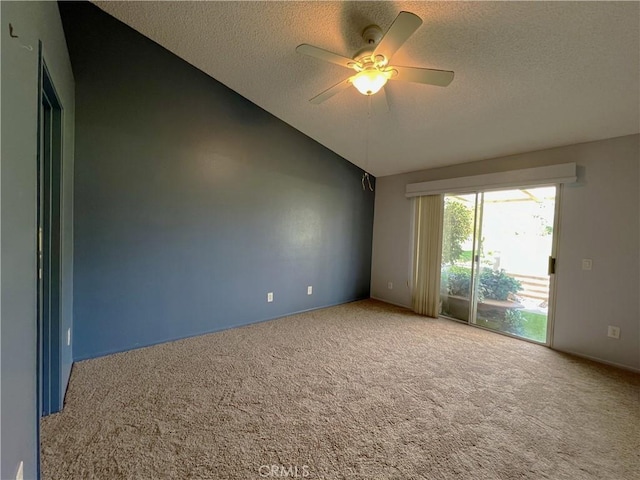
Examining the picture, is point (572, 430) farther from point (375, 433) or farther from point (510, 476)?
point (375, 433)

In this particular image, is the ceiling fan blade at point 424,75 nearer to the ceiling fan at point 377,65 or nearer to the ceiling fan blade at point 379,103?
the ceiling fan at point 377,65

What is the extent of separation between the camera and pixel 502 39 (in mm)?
2004

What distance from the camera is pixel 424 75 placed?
73.5 inches

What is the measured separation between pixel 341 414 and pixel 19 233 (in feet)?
6.44

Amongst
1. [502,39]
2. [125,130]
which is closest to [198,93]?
[125,130]

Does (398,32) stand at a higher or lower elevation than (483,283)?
higher

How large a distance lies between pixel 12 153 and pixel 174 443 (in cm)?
161

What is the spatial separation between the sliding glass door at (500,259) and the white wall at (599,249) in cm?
18

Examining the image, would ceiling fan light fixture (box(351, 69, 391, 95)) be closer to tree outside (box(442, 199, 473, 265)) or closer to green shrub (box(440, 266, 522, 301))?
tree outside (box(442, 199, 473, 265))

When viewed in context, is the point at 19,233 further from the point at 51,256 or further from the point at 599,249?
the point at 599,249

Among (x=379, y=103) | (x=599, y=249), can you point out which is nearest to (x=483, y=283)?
(x=599, y=249)

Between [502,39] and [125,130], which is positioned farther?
[125,130]

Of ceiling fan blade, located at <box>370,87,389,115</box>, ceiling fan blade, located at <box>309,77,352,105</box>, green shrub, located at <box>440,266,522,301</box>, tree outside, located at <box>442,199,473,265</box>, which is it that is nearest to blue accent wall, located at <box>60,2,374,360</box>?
ceiling fan blade, located at <box>370,87,389,115</box>

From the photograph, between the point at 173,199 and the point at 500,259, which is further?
the point at 500,259
